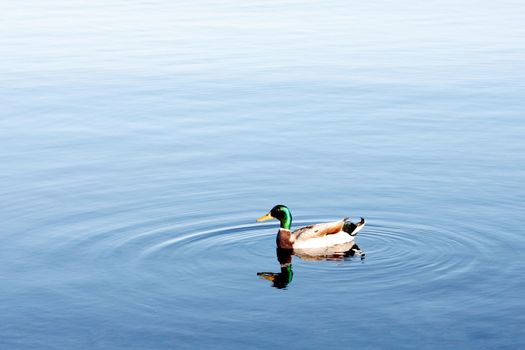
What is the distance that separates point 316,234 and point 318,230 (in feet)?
0.39

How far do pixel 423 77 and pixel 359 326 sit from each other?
2131cm

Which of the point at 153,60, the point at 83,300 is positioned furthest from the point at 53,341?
the point at 153,60

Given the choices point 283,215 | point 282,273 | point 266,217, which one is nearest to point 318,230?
point 283,215

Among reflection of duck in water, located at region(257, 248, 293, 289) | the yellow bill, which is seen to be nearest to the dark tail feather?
reflection of duck in water, located at region(257, 248, 293, 289)

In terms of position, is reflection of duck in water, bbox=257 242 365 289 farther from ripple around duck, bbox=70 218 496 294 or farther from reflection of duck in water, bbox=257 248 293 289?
ripple around duck, bbox=70 218 496 294

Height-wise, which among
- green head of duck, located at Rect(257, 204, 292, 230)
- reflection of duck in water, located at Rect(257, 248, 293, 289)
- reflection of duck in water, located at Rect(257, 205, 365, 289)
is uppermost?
green head of duck, located at Rect(257, 204, 292, 230)

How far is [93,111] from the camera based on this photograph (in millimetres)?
33719

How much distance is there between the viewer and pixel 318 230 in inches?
847

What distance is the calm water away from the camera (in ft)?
57.7

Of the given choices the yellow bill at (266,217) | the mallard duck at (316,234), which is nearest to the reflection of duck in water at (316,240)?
the mallard duck at (316,234)

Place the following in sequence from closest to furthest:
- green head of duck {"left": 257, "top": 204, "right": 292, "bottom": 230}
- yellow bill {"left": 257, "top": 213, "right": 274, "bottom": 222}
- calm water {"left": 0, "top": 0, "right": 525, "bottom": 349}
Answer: calm water {"left": 0, "top": 0, "right": 525, "bottom": 349} → green head of duck {"left": 257, "top": 204, "right": 292, "bottom": 230} → yellow bill {"left": 257, "top": 213, "right": 274, "bottom": 222}

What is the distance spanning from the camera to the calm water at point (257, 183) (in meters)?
17.6

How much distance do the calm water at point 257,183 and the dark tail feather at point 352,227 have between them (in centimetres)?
43

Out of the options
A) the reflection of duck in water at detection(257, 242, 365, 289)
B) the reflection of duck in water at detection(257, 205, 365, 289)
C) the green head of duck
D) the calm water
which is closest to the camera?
the calm water
